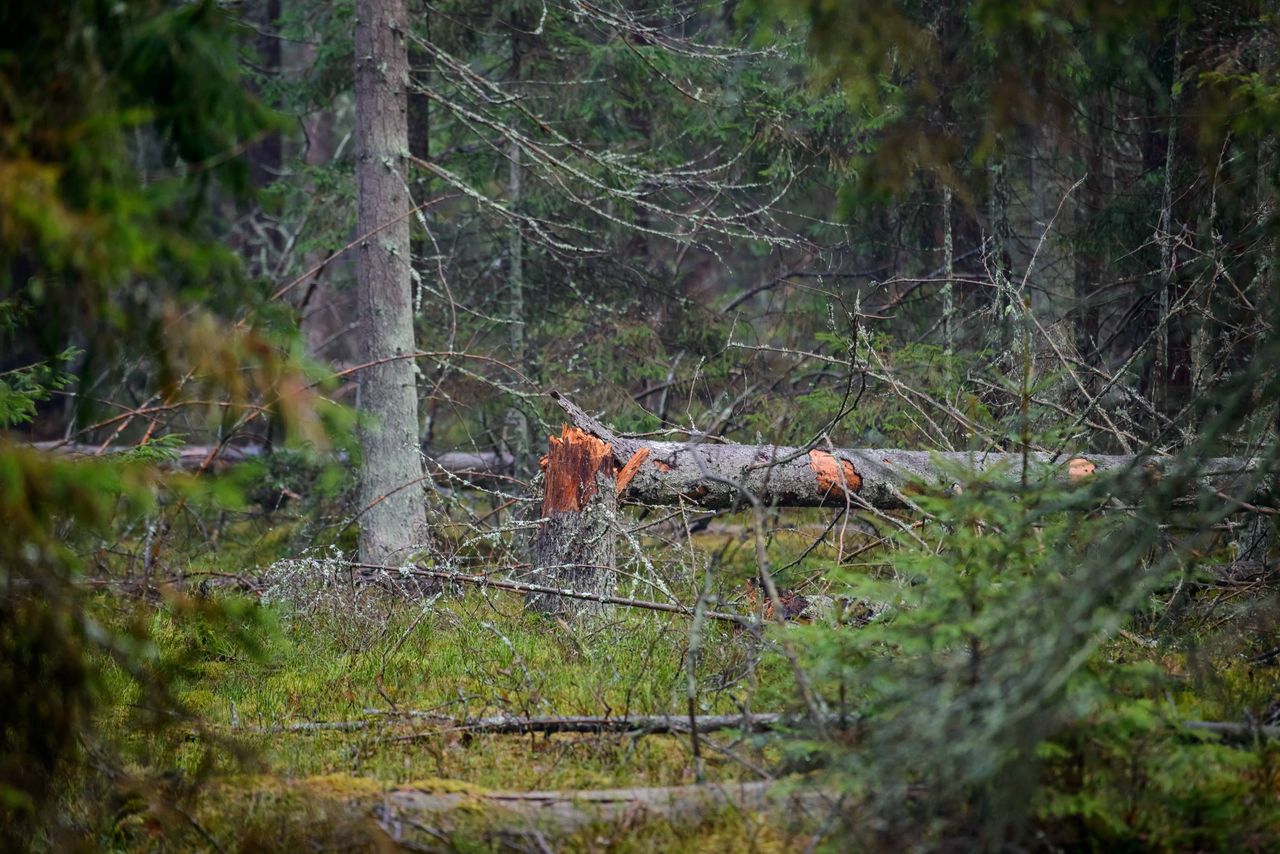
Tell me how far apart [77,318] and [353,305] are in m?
18.0

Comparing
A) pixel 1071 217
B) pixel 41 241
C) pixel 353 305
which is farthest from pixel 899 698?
pixel 353 305

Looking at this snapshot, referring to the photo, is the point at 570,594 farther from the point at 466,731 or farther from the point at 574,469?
the point at 574,469

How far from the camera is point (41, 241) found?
9.43 feet

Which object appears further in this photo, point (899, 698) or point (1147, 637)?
point (1147, 637)

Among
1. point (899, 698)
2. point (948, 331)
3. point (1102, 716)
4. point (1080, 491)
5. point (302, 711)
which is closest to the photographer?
point (899, 698)

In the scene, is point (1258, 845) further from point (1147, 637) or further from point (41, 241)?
point (41, 241)

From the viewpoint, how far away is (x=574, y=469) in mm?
7434

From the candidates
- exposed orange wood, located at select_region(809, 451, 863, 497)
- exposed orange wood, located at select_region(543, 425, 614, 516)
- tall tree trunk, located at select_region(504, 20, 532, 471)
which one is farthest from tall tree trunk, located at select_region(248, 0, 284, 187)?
exposed orange wood, located at select_region(809, 451, 863, 497)

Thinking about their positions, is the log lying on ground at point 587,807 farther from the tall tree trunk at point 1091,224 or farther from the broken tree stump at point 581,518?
the tall tree trunk at point 1091,224

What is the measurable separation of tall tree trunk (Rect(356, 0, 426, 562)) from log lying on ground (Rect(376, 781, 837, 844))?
219 inches

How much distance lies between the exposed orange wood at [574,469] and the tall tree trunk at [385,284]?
227 cm

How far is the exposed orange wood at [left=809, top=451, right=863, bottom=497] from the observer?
307 inches

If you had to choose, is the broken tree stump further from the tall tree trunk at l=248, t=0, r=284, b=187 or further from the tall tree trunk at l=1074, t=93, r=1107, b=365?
the tall tree trunk at l=248, t=0, r=284, b=187

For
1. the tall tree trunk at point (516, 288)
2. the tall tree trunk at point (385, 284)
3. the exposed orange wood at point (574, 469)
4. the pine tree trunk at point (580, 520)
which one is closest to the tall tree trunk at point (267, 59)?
the tall tree trunk at point (516, 288)
